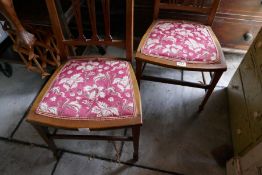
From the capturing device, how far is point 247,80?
4.06ft

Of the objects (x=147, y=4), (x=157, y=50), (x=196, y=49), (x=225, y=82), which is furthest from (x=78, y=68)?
(x=225, y=82)

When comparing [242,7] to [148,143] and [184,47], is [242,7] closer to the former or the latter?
[184,47]

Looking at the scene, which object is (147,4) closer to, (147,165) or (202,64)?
(202,64)

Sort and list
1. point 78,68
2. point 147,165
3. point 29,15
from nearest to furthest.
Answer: point 78,68 < point 147,165 < point 29,15

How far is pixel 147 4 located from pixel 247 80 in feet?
2.91

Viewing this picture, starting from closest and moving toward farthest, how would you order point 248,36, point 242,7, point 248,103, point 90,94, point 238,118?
point 90,94 < point 248,103 < point 238,118 < point 242,7 < point 248,36

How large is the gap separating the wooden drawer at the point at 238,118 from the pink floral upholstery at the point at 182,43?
361 millimetres

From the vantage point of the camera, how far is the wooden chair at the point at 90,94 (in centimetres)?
88

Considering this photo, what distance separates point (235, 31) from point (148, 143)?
1.12 metres

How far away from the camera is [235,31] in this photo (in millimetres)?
1602

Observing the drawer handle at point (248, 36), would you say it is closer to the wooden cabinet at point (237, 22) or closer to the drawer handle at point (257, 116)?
the wooden cabinet at point (237, 22)

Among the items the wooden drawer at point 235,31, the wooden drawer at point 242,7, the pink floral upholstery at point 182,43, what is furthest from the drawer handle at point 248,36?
the pink floral upholstery at point 182,43

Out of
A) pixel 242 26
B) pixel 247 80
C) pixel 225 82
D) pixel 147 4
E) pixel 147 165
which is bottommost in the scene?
pixel 147 165

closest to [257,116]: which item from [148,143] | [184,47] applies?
[184,47]
